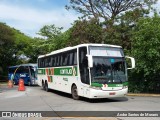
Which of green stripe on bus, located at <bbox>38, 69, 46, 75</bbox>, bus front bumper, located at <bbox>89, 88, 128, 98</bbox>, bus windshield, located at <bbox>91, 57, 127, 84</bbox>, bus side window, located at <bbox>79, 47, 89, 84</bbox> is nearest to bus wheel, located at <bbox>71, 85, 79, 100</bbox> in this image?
bus side window, located at <bbox>79, 47, 89, 84</bbox>

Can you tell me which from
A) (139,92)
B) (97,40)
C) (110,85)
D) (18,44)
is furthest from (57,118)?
(18,44)

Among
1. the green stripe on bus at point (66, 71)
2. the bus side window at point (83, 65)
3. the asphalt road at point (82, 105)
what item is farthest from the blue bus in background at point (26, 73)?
the bus side window at point (83, 65)

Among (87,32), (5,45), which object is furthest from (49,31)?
(87,32)

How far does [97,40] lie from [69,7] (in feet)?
46.6

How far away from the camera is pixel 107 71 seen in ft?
62.1

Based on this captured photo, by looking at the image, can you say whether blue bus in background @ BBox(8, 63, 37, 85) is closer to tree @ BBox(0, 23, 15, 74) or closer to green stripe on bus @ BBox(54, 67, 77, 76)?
tree @ BBox(0, 23, 15, 74)

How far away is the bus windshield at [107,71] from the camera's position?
1878cm

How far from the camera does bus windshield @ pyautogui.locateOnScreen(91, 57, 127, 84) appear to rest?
1878 cm

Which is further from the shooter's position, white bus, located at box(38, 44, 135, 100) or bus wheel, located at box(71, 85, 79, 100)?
bus wheel, located at box(71, 85, 79, 100)

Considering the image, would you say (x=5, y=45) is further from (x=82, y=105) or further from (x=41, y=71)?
(x=82, y=105)

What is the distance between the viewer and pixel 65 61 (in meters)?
23.1

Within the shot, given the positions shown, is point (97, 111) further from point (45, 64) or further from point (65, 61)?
point (45, 64)

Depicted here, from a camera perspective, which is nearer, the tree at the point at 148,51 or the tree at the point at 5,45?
the tree at the point at 148,51

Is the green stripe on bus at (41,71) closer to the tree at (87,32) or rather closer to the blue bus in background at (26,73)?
the tree at (87,32)
